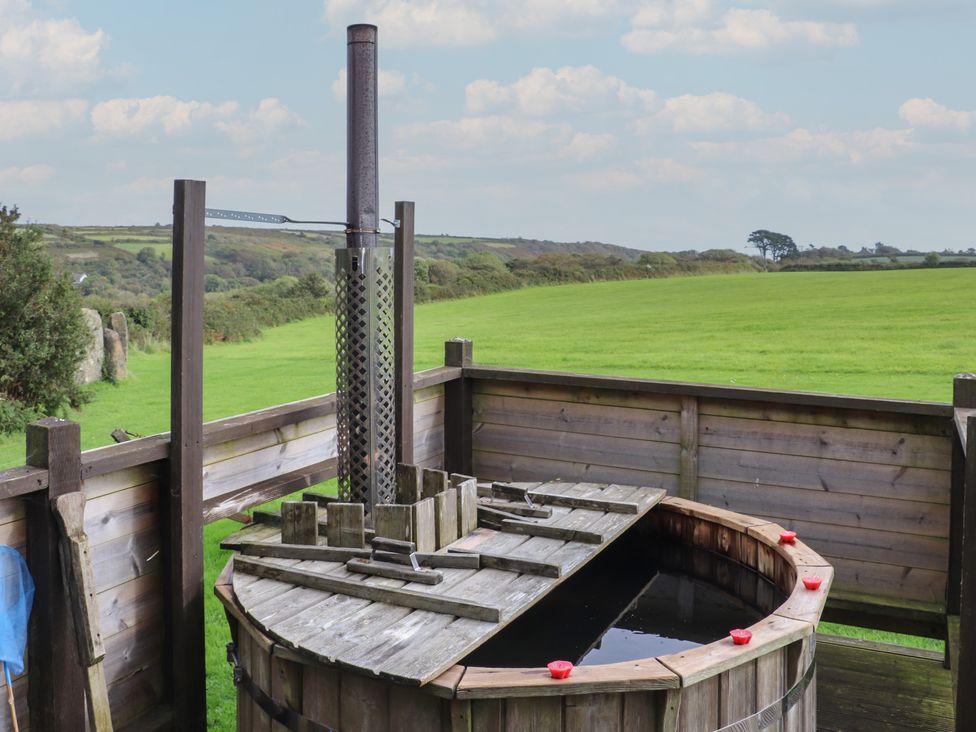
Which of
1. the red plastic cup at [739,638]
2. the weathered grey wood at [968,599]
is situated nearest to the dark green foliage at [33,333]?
the red plastic cup at [739,638]

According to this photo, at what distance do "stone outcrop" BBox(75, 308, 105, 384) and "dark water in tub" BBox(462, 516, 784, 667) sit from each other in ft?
36.6

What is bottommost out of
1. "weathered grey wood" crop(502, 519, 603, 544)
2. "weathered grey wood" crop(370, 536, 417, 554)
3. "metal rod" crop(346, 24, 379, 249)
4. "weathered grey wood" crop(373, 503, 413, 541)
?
"weathered grey wood" crop(502, 519, 603, 544)

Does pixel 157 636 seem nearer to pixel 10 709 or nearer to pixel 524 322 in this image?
pixel 10 709

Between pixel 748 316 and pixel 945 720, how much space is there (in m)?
14.5

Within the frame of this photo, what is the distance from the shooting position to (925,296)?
18.4 meters

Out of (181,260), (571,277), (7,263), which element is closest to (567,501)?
(181,260)

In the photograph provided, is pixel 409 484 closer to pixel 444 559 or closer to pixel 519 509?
pixel 519 509

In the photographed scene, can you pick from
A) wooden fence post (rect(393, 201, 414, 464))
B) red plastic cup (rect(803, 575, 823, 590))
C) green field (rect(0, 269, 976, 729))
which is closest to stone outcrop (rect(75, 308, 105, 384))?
green field (rect(0, 269, 976, 729))

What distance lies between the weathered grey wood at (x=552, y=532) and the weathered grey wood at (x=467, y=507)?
0.11m

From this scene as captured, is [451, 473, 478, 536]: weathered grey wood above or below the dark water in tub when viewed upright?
above

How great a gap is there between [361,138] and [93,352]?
1168 centimetres

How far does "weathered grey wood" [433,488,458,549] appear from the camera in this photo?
9.93 feet

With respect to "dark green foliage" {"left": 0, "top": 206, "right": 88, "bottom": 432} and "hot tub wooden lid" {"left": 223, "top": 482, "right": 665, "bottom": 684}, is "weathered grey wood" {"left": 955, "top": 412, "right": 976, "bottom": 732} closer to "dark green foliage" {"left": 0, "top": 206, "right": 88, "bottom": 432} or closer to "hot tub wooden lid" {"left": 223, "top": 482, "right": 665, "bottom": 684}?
"hot tub wooden lid" {"left": 223, "top": 482, "right": 665, "bottom": 684}

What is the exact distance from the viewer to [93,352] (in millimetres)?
13531
